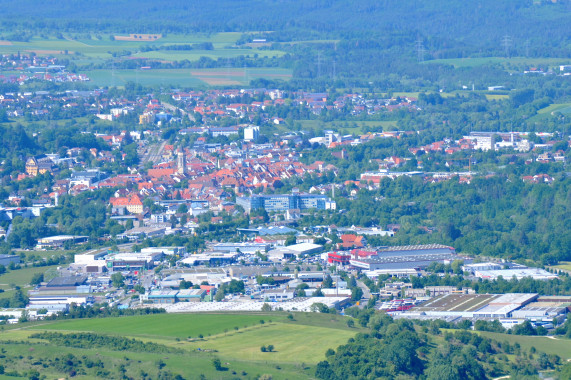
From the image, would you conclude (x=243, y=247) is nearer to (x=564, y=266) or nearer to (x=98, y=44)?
(x=564, y=266)

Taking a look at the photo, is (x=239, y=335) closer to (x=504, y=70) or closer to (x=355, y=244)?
(x=355, y=244)

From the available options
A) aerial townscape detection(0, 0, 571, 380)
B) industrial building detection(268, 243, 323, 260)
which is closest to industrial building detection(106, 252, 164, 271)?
aerial townscape detection(0, 0, 571, 380)

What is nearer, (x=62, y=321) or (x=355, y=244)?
(x=62, y=321)

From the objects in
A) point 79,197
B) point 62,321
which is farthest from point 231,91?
point 62,321

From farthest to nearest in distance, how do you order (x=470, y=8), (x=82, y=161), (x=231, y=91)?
(x=470, y=8) < (x=231, y=91) < (x=82, y=161)

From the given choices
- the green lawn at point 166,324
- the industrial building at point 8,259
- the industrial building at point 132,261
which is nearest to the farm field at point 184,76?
the industrial building at point 8,259

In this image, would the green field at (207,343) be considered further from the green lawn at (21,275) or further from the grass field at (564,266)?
the grass field at (564,266)
